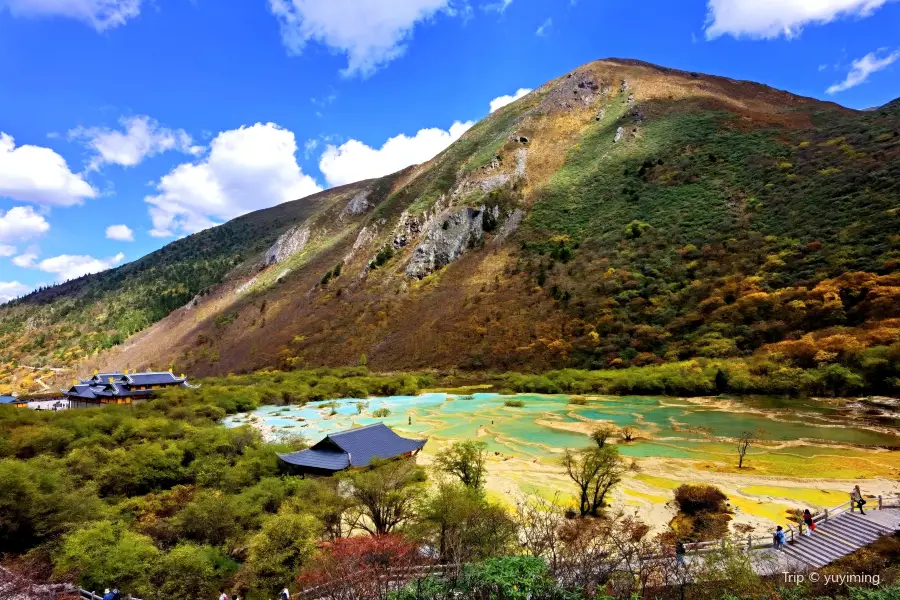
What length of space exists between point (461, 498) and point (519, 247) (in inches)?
2542

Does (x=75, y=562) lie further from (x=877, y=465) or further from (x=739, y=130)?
(x=739, y=130)

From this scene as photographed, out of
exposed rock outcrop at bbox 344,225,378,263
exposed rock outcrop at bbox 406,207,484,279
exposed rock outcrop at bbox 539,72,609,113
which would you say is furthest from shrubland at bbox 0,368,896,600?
exposed rock outcrop at bbox 539,72,609,113

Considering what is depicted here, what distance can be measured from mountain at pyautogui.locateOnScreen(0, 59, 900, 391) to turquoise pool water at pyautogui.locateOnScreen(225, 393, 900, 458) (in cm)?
1024

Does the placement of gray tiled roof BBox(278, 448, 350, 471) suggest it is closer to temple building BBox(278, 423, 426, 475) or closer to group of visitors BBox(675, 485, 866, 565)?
temple building BBox(278, 423, 426, 475)

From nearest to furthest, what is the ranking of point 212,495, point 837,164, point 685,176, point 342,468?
point 212,495
point 342,468
point 837,164
point 685,176

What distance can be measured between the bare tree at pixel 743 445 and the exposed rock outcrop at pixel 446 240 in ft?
190

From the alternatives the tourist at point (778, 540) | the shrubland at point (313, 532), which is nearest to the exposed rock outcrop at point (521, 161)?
the shrubland at point (313, 532)

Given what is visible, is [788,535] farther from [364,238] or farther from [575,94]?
[575,94]

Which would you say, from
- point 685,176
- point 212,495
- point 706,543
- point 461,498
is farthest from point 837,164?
point 212,495

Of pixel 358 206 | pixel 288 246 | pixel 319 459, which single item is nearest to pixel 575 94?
pixel 358 206

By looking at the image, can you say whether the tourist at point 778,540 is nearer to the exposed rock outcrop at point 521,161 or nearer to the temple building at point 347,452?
the temple building at point 347,452

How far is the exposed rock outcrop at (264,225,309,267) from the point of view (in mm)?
118938

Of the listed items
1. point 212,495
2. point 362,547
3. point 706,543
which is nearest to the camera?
point 362,547

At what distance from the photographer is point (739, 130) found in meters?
76.5
